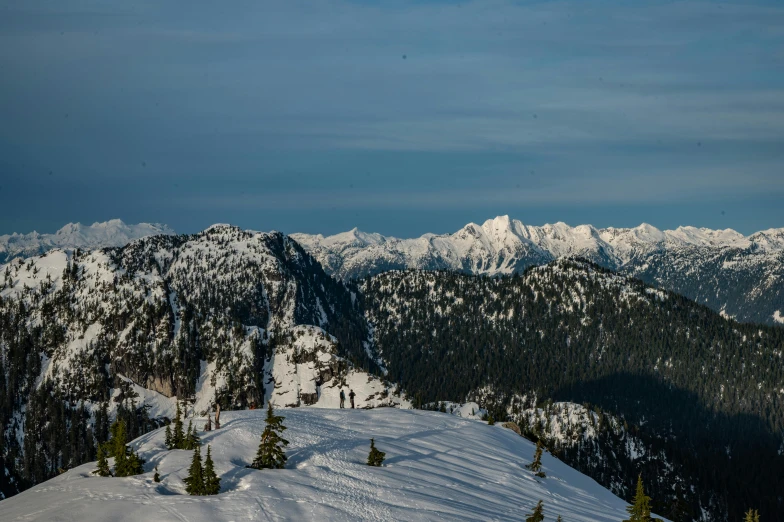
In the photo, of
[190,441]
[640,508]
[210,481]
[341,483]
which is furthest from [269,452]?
[640,508]

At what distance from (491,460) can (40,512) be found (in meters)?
62.2

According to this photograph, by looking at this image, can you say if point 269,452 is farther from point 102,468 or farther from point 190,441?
point 102,468

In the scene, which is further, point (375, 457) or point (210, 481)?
point (375, 457)

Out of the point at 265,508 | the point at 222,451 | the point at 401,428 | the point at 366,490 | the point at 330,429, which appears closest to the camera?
the point at 265,508

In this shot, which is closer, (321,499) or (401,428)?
(321,499)

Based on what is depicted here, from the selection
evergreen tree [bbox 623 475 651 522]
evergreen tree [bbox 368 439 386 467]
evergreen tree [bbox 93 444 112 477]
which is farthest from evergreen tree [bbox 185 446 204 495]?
evergreen tree [bbox 623 475 651 522]

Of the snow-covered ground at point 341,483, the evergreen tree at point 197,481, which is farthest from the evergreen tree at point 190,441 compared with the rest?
the evergreen tree at point 197,481

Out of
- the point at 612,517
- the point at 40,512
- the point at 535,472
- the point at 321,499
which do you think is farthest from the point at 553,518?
the point at 40,512

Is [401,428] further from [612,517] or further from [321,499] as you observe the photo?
[321,499]

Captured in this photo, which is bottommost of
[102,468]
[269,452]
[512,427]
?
[102,468]

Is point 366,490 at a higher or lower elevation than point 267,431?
lower

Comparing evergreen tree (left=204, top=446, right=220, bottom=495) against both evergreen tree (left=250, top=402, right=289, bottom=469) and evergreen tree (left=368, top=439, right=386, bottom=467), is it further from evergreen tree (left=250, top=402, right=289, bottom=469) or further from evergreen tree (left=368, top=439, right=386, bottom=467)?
evergreen tree (left=368, top=439, right=386, bottom=467)

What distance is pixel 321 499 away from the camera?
2960 inches

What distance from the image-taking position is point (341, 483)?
268 ft
